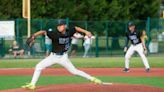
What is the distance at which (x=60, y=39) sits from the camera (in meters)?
12.5

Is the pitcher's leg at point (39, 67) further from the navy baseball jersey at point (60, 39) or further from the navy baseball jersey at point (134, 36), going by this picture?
the navy baseball jersey at point (134, 36)

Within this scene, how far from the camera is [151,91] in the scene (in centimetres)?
1180

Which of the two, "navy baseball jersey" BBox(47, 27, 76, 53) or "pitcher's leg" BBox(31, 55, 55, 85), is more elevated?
"navy baseball jersey" BBox(47, 27, 76, 53)

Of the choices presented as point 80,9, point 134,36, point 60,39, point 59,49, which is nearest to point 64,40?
point 60,39

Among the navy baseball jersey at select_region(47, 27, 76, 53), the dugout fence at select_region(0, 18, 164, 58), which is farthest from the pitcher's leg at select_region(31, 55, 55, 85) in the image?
the dugout fence at select_region(0, 18, 164, 58)

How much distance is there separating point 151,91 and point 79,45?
22396mm

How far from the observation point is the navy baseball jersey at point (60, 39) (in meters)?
12.4

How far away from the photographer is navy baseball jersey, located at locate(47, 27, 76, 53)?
12.4 meters

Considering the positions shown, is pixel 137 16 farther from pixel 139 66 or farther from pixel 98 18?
pixel 139 66

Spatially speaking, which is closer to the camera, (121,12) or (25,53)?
(25,53)

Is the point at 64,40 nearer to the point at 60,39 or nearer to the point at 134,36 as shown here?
the point at 60,39

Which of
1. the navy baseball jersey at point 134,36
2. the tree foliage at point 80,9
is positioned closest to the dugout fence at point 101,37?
the tree foliage at point 80,9

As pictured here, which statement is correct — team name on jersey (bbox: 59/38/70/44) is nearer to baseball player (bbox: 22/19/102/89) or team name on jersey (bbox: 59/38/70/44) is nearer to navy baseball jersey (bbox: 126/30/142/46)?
baseball player (bbox: 22/19/102/89)

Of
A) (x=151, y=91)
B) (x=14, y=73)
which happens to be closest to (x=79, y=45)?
(x=14, y=73)
